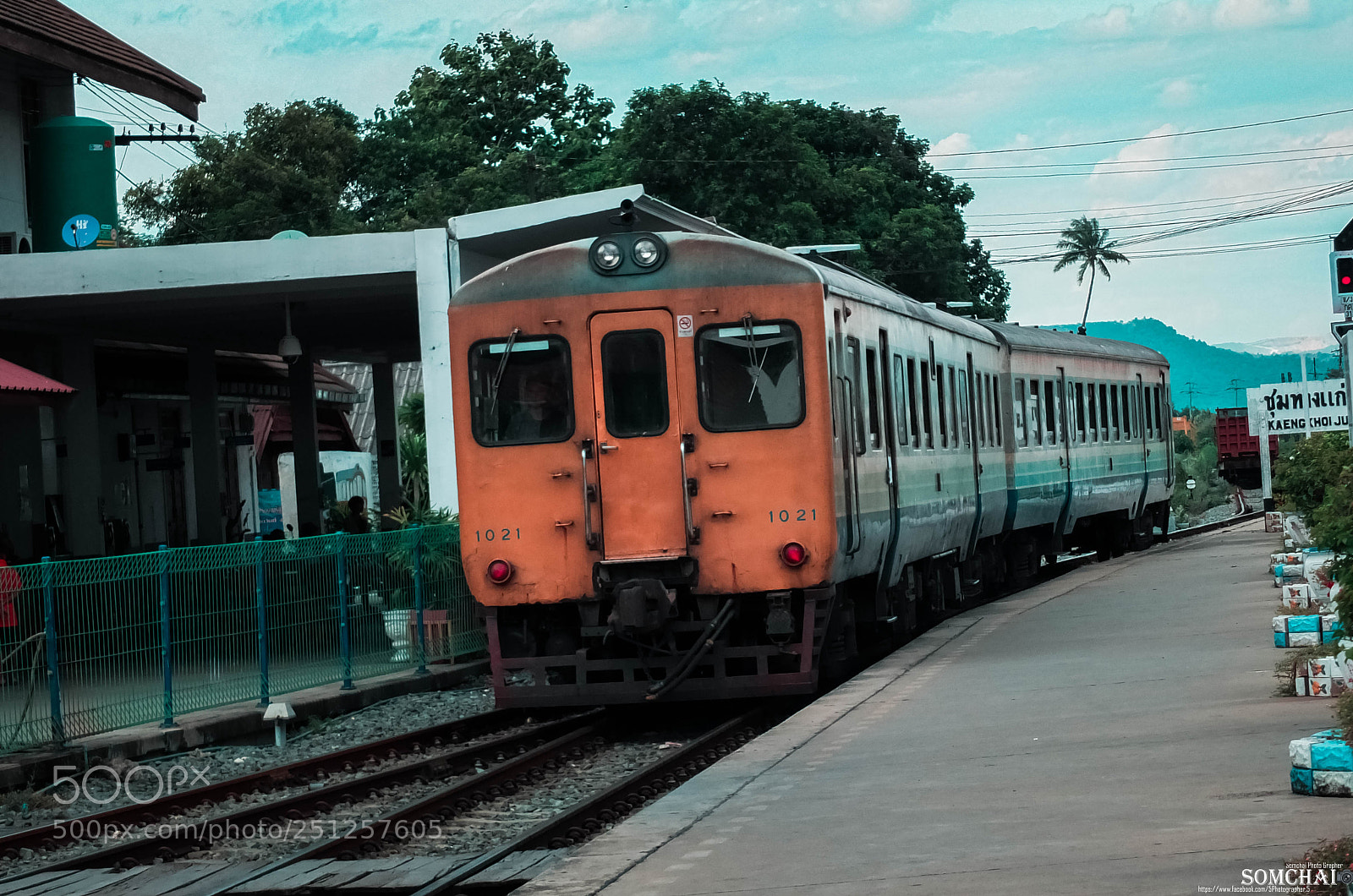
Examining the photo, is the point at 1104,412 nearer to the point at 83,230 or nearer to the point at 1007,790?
the point at 83,230

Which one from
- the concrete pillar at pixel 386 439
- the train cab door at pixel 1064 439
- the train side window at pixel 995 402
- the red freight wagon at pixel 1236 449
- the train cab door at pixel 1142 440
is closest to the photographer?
the train side window at pixel 995 402

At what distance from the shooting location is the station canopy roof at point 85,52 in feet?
64.1

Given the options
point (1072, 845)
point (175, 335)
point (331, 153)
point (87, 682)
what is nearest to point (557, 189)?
point (331, 153)

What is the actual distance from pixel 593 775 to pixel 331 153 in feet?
147

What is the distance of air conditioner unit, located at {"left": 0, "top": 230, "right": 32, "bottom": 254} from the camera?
20391 millimetres

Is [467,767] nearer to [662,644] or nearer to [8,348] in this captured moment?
[662,644]

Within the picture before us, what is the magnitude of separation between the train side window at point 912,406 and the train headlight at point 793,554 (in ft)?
12.1

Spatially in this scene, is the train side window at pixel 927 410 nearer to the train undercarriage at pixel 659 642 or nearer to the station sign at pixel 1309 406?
the train undercarriage at pixel 659 642

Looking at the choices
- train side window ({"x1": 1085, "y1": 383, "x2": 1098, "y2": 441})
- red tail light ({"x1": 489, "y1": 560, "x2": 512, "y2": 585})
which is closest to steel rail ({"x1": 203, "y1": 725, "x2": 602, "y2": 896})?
red tail light ({"x1": 489, "y1": 560, "x2": 512, "y2": 585})

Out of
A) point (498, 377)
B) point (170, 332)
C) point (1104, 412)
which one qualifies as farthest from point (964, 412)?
point (170, 332)

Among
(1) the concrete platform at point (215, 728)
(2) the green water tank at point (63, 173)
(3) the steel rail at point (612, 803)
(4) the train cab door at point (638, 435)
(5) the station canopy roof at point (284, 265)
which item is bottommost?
(3) the steel rail at point (612, 803)

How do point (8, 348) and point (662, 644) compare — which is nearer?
point (662, 644)

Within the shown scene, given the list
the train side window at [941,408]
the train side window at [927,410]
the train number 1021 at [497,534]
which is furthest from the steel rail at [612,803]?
the train side window at [941,408]

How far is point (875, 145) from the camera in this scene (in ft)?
179
